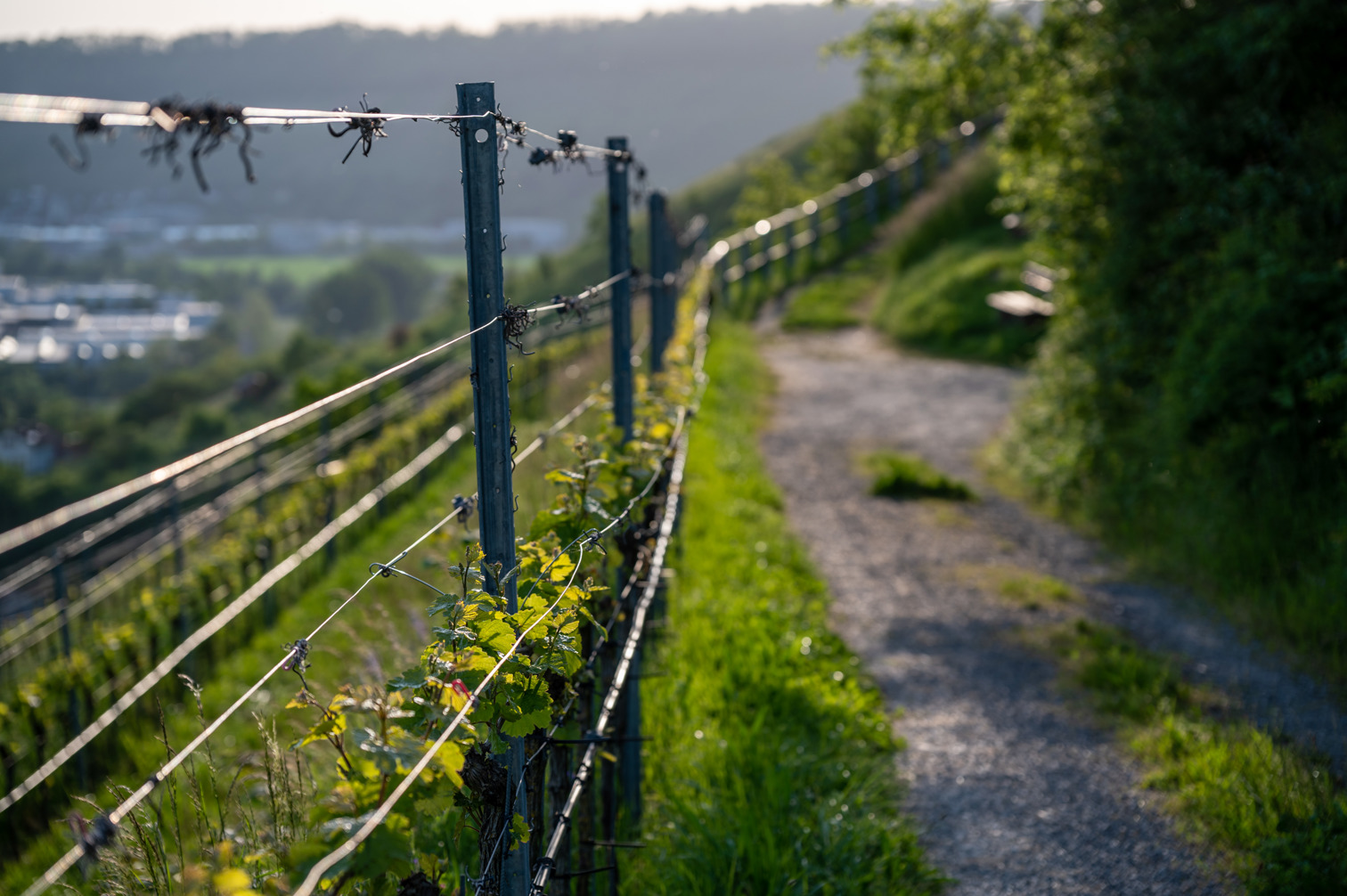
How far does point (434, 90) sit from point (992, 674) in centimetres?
18159

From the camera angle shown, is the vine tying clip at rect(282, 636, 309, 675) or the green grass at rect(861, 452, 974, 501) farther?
the green grass at rect(861, 452, 974, 501)

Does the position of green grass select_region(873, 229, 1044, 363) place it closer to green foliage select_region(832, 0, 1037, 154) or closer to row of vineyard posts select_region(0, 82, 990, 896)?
green foliage select_region(832, 0, 1037, 154)

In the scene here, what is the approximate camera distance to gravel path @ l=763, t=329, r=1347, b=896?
3473mm

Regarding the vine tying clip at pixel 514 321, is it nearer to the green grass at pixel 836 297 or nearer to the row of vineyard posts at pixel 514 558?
the row of vineyard posts at pixel 514 558

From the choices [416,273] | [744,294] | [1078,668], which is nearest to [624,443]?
[1078,668]

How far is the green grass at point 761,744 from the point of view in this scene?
3.27 meters

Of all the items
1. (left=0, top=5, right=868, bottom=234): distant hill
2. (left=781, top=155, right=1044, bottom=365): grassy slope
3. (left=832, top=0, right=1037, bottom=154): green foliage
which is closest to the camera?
(left=832, top=0, right=1037, bottom=154): green foliage

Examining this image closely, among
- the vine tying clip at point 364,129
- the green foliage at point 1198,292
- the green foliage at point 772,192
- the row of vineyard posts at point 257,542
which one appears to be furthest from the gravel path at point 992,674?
the green foliage at point 772,192

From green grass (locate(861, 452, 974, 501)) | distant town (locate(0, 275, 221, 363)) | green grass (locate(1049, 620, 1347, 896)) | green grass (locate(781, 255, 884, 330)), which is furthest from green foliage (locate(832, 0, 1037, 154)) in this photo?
distant town (locate(0, 275, 221, 363))

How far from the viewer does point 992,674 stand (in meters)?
4.88

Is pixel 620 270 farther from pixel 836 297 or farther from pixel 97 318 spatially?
pixel 97 318

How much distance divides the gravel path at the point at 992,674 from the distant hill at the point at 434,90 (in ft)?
332

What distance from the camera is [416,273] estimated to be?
136750mm

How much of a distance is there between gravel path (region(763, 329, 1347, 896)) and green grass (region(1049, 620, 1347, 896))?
127 mm
